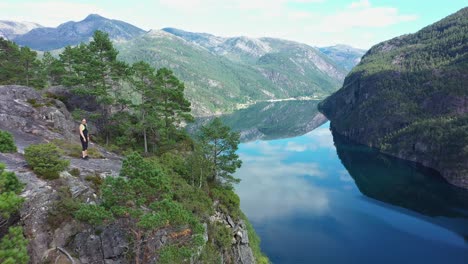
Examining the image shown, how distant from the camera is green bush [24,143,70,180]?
23031 millimetres

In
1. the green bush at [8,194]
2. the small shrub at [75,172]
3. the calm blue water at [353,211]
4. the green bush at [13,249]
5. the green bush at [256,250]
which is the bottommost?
the calm blue water at [353,211]

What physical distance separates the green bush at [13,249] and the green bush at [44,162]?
848cm

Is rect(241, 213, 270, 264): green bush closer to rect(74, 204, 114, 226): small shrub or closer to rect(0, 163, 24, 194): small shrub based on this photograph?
rect(74, 204, 114, 226): small shrub

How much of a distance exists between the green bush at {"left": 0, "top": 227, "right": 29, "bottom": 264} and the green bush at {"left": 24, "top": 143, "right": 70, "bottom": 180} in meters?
8.48

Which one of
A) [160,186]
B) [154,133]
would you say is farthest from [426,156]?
[160,186]

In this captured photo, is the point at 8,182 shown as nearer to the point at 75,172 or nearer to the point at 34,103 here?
the point at 75,172

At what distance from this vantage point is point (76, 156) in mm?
31391

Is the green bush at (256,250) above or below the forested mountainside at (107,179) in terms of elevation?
below

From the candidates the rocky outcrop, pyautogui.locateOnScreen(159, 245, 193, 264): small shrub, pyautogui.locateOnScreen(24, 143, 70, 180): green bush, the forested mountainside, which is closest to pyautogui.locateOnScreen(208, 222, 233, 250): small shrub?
the forested mountainside

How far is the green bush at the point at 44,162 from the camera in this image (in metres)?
23.0

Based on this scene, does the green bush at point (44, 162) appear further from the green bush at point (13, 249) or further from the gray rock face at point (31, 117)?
the gray rock face at point (31, 117)

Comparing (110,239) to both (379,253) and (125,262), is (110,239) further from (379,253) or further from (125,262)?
(379,253)

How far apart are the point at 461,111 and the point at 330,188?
4200 inches

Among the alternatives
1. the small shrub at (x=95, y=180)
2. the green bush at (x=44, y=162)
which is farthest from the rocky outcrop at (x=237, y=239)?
the green bush at (x=44, y=162)
